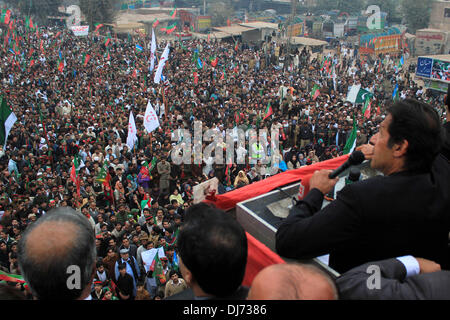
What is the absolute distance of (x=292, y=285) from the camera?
1200mm

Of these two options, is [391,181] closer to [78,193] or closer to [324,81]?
[78,193]

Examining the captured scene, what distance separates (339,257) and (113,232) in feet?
17.4

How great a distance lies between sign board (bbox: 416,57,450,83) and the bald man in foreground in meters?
21.0

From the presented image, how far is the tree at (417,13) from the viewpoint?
125 ft

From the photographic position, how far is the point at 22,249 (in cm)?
147

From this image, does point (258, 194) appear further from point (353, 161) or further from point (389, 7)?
point (389, 7)

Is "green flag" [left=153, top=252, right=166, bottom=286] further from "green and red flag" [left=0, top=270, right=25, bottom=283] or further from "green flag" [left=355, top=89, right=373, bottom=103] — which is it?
"green flag" [left=355, top=89, right=373, bottom=103]

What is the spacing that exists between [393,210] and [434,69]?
21.0m

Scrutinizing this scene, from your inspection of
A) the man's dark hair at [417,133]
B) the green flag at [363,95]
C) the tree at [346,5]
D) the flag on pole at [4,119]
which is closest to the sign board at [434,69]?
the green flag at [363,95]

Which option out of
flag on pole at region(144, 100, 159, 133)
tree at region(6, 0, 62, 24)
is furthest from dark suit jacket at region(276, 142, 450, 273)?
tree at region(6, 0, 62, 24)

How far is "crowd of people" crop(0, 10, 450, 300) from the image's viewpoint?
20.4ft

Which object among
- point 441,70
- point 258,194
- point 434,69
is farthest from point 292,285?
point 434,69

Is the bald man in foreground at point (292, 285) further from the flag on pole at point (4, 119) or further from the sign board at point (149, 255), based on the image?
the flag on pole at point (4, 119)
